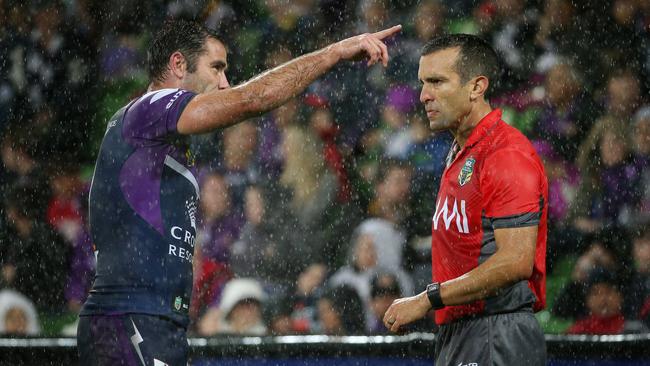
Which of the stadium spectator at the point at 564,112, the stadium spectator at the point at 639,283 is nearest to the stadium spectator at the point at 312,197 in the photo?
the stadium spectator at the point at 564,112

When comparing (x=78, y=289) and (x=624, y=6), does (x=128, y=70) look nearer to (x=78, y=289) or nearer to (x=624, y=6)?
(x=78, y=289)

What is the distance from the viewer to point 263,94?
3.35m

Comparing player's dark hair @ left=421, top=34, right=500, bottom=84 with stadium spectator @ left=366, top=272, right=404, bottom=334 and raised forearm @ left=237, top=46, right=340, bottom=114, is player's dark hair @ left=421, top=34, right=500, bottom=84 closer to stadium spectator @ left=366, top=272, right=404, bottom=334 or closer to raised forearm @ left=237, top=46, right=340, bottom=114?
raised forearm @ left=237, top=46, right=340, bottom=114

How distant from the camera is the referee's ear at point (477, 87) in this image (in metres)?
3.86

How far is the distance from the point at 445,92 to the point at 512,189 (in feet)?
1.99

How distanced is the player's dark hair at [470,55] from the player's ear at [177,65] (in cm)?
100

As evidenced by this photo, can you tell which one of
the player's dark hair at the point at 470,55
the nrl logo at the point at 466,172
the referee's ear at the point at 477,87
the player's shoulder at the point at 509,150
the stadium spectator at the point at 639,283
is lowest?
the stadium spectator at the point at 639,283

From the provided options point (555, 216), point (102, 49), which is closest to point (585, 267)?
point (555, 216)

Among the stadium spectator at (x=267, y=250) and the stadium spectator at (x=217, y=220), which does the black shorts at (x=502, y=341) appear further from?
the stadium spectator at (x=217, y=220)

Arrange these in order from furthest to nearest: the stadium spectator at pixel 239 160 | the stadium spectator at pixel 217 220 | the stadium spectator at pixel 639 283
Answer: the stadium spectator at pixel 239 160
the stadium spectator at pixel 217 220
the stadium spectator at pixel 639 283

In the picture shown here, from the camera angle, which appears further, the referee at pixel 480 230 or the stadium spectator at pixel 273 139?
the stadium spectator at pixel 273 139

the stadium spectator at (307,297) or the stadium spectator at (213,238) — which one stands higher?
the stadium spectator at (213,238)

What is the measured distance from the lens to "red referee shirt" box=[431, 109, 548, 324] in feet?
11.2

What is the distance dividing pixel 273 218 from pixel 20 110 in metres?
2.27
